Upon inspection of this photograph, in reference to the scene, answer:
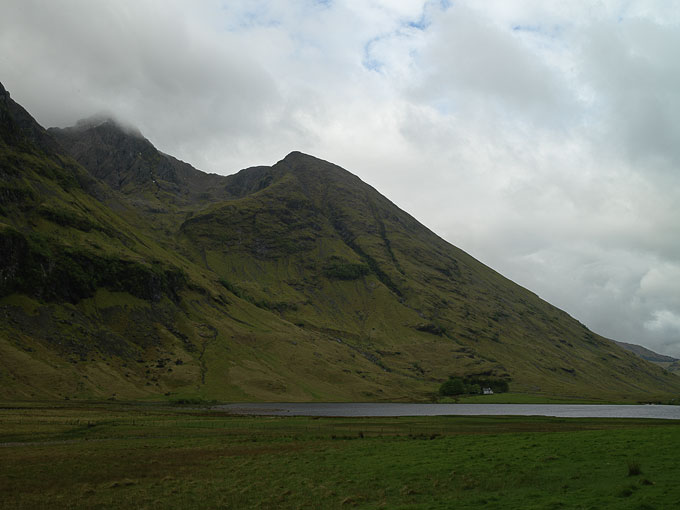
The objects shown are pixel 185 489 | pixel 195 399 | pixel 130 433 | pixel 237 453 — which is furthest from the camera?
pixel 195 399

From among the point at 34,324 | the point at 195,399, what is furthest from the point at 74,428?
the point at 34,324

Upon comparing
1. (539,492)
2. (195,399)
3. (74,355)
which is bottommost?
(195,399)

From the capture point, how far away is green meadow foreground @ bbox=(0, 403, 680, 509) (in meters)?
29.6

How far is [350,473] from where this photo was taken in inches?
1608

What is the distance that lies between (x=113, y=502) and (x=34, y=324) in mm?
191166

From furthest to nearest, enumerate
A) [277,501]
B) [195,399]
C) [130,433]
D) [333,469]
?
[195,399] < [130,433] < [333,469] < [277,501]

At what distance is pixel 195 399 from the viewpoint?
602 ft

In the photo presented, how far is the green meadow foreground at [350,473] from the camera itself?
97.1ft

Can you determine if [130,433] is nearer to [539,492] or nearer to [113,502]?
[113,502]

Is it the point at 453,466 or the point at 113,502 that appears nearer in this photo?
the point at 113,502

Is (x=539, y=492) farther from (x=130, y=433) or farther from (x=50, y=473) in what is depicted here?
(x=130, y=433)

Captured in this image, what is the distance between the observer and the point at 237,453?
52.9 metres

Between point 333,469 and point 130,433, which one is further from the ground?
point 333,469

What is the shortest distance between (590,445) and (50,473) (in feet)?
156
